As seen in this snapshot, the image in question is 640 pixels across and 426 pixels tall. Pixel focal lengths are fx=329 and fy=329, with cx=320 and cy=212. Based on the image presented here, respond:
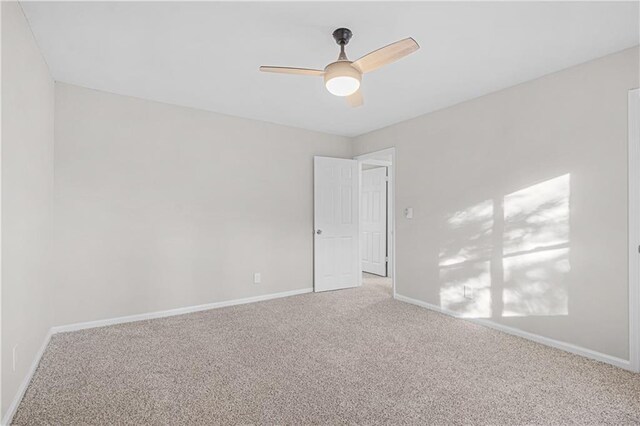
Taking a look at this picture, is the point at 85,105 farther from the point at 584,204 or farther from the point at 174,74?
the point at 584,204

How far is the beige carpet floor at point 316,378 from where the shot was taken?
1.93 metres

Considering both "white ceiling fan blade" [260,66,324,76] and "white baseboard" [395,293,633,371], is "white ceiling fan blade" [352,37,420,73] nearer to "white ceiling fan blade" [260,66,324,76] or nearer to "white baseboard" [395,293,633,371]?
"white ceiling fan blade" [260,66,324,76]

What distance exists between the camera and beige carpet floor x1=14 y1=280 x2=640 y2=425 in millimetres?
1935

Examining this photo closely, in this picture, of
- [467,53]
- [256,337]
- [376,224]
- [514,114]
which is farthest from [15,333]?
[376,224]

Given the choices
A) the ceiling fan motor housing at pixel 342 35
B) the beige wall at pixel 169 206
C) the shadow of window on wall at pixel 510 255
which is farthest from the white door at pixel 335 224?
the ceiling fan motor housing at pixel 342 35

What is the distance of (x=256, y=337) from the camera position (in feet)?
10.2

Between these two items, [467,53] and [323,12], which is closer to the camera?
[323,12]

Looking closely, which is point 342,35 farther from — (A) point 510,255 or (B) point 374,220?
(B) point 374,220

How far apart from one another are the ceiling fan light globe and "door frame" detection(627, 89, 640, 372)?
2119 millimetres

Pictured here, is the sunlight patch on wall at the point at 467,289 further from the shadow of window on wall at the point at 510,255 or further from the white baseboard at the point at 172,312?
the white baseboard at the point at 172,312

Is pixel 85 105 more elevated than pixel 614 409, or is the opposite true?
pixel 85 105

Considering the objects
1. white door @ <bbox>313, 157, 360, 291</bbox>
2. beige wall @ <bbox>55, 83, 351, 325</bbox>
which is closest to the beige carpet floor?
beige wall @ <bbox>55, 83, 351, 325</bbox>

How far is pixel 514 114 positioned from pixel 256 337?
10.8 feet

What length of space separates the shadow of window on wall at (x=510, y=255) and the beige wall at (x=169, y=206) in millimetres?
2078
